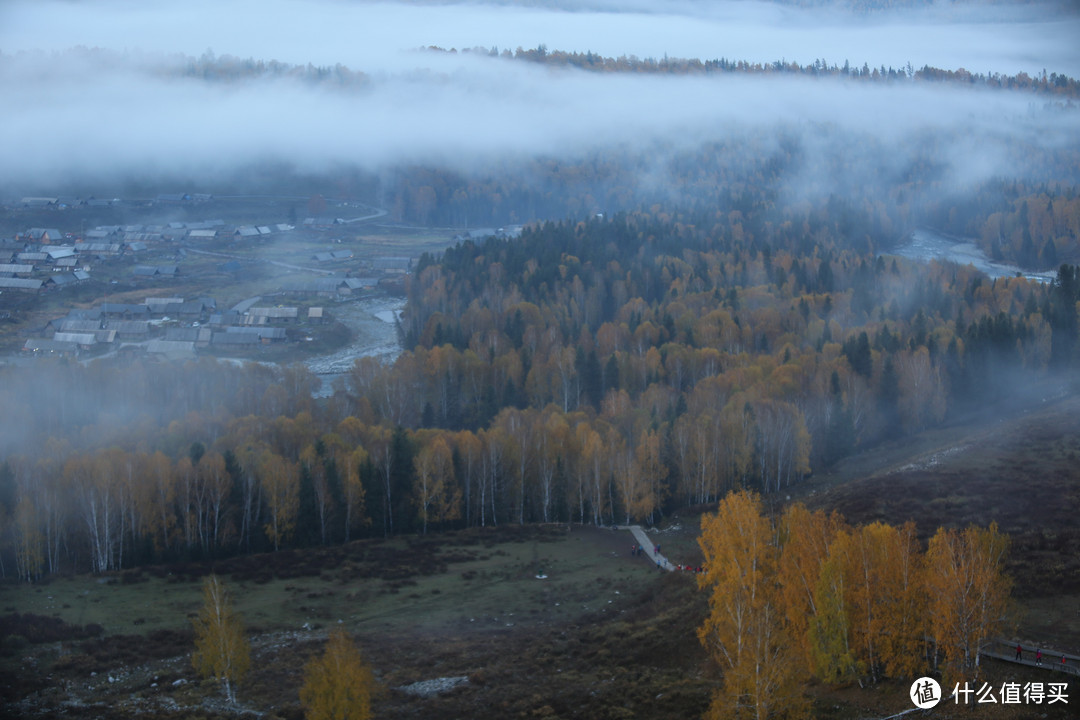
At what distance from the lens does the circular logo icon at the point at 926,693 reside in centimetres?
2431

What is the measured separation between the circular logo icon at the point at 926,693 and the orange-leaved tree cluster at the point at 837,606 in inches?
19.1

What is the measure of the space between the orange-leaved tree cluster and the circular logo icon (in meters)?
0.48

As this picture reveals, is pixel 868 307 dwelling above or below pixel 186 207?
below

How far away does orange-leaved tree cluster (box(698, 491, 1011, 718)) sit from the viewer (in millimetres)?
24219

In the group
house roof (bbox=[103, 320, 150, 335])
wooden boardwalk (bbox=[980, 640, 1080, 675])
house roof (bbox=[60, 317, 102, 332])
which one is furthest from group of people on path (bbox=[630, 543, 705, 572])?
house roof (bbox=[60, 317, 102, 332])

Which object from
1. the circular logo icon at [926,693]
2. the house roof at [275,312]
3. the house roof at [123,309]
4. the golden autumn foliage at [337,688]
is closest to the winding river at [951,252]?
the house roof at [275,312]

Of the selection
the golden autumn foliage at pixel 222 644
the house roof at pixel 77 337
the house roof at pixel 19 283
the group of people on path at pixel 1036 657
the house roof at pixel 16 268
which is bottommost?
the golden autumn foliage at pixel 222 644

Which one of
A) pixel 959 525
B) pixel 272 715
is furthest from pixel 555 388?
pixel 272 715

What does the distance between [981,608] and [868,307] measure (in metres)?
76.5

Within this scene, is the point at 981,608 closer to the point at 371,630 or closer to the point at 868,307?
the point at 371,630

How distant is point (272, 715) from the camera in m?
29.5

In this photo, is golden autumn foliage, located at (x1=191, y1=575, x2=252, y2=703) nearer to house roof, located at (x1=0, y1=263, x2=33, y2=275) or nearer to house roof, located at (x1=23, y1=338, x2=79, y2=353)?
house roof, located at (x1=23, y1=338, x2=79, y2=353)

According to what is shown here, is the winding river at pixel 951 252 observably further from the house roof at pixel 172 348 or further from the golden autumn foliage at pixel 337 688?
the golden autumn foliage at pixel 337 688

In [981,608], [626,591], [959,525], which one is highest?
[981,608]
